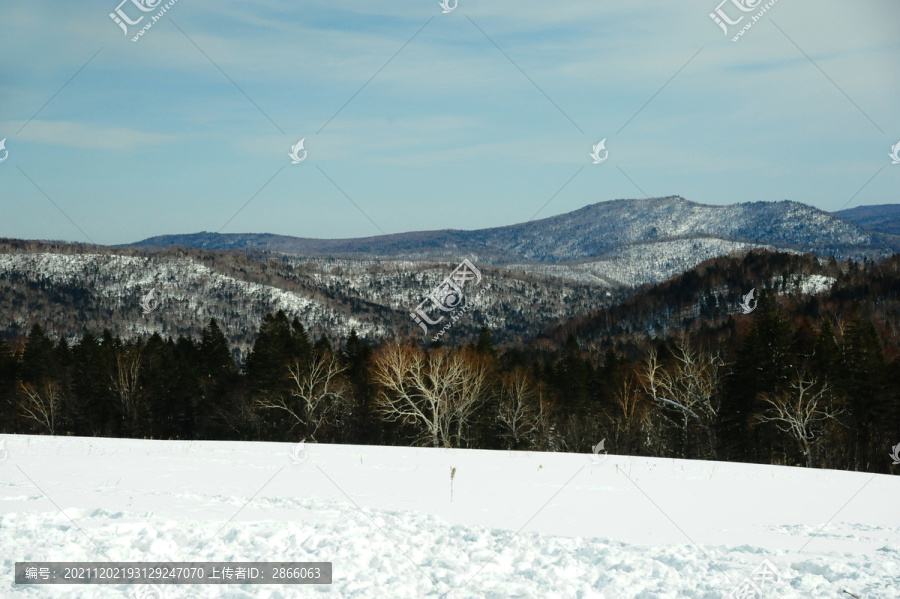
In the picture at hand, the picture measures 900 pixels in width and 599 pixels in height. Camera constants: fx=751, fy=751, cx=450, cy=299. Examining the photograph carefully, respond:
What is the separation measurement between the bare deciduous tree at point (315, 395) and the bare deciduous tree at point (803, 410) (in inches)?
1109

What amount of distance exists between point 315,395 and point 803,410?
109ft

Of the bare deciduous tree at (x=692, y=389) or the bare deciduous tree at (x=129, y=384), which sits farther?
the bare deciduous tree at (x=129, y=384)

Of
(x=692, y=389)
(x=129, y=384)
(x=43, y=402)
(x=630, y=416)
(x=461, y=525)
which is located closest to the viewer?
(x=461, y=525)

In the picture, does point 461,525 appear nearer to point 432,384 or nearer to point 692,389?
point 432,384

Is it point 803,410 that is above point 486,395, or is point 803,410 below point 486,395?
below

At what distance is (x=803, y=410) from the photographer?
152 ft

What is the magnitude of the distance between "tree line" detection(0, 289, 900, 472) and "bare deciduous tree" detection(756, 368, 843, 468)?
0.13 metres

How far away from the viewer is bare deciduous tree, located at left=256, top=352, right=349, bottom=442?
52.9m

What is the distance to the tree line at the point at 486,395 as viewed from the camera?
4694cm

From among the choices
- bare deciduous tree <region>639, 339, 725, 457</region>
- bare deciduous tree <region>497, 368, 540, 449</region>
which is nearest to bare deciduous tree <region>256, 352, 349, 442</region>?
bare deciduous tree <region>497, 368, 540, 449</region>

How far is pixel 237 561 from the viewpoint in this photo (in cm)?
973

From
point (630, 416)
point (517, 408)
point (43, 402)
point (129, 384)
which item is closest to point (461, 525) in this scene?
point (517, 408)

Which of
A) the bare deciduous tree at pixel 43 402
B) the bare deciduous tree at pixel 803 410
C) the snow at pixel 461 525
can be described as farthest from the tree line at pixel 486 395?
the snow at pixel 461 525

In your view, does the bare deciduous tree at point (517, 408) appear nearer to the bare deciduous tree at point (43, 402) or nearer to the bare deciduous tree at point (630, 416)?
the bare deciduous tree at point (630, 416)
